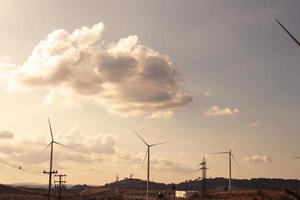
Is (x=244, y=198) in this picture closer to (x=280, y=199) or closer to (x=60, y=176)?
(x=280, y=199)

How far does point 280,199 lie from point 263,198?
23.8 ft

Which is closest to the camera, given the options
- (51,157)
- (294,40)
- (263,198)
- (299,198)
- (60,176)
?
(299,198)

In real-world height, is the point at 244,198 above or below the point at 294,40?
below

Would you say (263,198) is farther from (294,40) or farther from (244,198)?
(294,40)

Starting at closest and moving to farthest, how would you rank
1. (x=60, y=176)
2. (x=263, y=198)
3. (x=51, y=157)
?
(x=51, y=157) < (x=60, y=176) < (x=263, y=198)

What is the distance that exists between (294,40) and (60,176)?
156 meters

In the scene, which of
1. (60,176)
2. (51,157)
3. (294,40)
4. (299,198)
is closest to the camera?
(299,198)

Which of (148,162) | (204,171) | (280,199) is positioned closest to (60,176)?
(148,162)

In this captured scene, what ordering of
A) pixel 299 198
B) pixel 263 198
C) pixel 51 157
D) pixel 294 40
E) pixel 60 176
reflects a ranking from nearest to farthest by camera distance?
1. pixel 299 198
2. pixel 294 40
3. pixel 51 157
4. pixel 60 176
5. pixel 263 198

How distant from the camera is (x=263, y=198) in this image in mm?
191500

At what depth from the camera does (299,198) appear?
88.9 feet

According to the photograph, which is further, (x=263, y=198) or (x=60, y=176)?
(x=263, y=198)

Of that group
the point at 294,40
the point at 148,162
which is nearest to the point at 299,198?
the point at 294,40

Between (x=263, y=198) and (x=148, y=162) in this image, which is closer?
(x=148, y=162)
